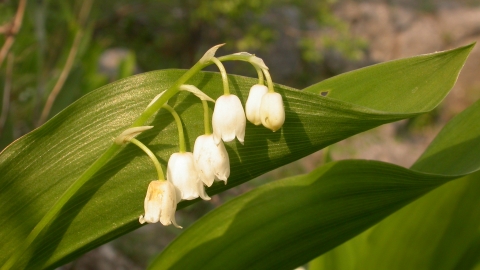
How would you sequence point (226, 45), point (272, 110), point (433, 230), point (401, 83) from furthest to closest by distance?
1. point (226, 45)
2. point (433, 230)
3. point (401, 83)
4. point (272, 110)

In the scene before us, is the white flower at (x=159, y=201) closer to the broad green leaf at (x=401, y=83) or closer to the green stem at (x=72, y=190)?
the green stem at (x=72, y=190)

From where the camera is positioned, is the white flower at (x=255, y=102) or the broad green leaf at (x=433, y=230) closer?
the white flower at (x=255, y=102)

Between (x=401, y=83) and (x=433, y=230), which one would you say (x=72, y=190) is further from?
(x=433, y=230)

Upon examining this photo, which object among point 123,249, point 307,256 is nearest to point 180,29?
point 123,249

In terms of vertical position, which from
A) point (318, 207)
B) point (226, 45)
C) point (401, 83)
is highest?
point (226, 45)

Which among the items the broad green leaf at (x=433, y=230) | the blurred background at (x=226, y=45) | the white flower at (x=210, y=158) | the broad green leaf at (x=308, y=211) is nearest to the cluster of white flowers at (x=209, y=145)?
the white flower at (x=210, y=158)

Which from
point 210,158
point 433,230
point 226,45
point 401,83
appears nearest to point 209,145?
point 210,158

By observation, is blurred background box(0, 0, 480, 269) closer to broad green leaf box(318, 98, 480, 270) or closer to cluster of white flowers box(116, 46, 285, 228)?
cluster of white flowers box(116, 46, 285, 228)

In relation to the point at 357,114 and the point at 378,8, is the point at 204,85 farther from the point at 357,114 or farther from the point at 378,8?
the point at 378,8
